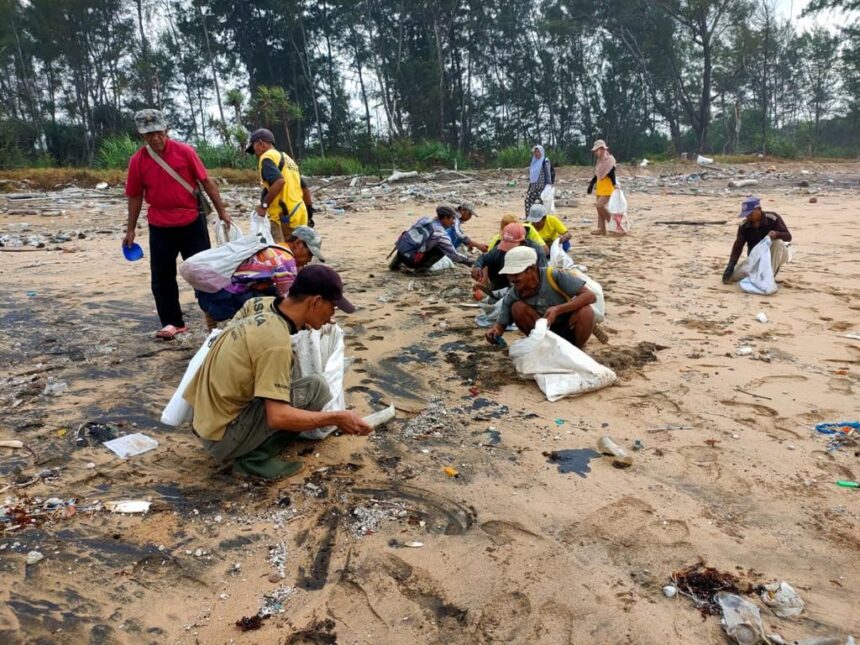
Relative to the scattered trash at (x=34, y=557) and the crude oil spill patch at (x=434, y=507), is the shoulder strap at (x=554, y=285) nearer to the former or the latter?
the crude oil spill patch at (x=434, y=507)

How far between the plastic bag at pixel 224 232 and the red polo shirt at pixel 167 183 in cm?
18

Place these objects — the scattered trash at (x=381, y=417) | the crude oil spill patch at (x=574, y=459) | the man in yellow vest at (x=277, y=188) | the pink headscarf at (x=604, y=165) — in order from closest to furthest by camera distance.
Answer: the crude oil spill patch at (x=574, y=459), the scattered trash at (x=381, y=417), the man in yellow vest at (x=277, y=188), the pink headscarf at (x=604, y=165)

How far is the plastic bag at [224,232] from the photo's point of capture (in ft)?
13.3

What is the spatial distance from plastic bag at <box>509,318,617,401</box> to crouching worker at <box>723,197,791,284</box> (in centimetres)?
290

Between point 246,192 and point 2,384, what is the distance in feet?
34.2

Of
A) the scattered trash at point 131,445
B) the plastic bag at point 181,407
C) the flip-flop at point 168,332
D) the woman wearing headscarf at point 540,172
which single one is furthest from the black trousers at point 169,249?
the woman wearing headscarf at point 540,172

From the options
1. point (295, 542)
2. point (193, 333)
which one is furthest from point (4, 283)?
point (295, 542)

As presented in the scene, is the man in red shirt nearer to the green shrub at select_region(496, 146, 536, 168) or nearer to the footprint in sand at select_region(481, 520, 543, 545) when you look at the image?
the footprint in sand at select_region(481, 520, 543, 545)

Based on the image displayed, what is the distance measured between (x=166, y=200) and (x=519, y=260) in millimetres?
2372

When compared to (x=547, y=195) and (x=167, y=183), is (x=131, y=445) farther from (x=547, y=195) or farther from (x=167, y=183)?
(x=547, y=195)

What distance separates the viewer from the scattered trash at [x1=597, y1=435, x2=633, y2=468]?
2693 mm

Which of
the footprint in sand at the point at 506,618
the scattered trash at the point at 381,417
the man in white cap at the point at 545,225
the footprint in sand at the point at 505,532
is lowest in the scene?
the footprint in sand at the point at 506,618

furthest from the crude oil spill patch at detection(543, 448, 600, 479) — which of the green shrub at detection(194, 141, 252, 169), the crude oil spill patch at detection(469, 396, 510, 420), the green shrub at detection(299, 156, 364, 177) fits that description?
the green shrub at detection(194, 141, 252, 169)

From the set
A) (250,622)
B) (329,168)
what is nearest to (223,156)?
(329,168)
